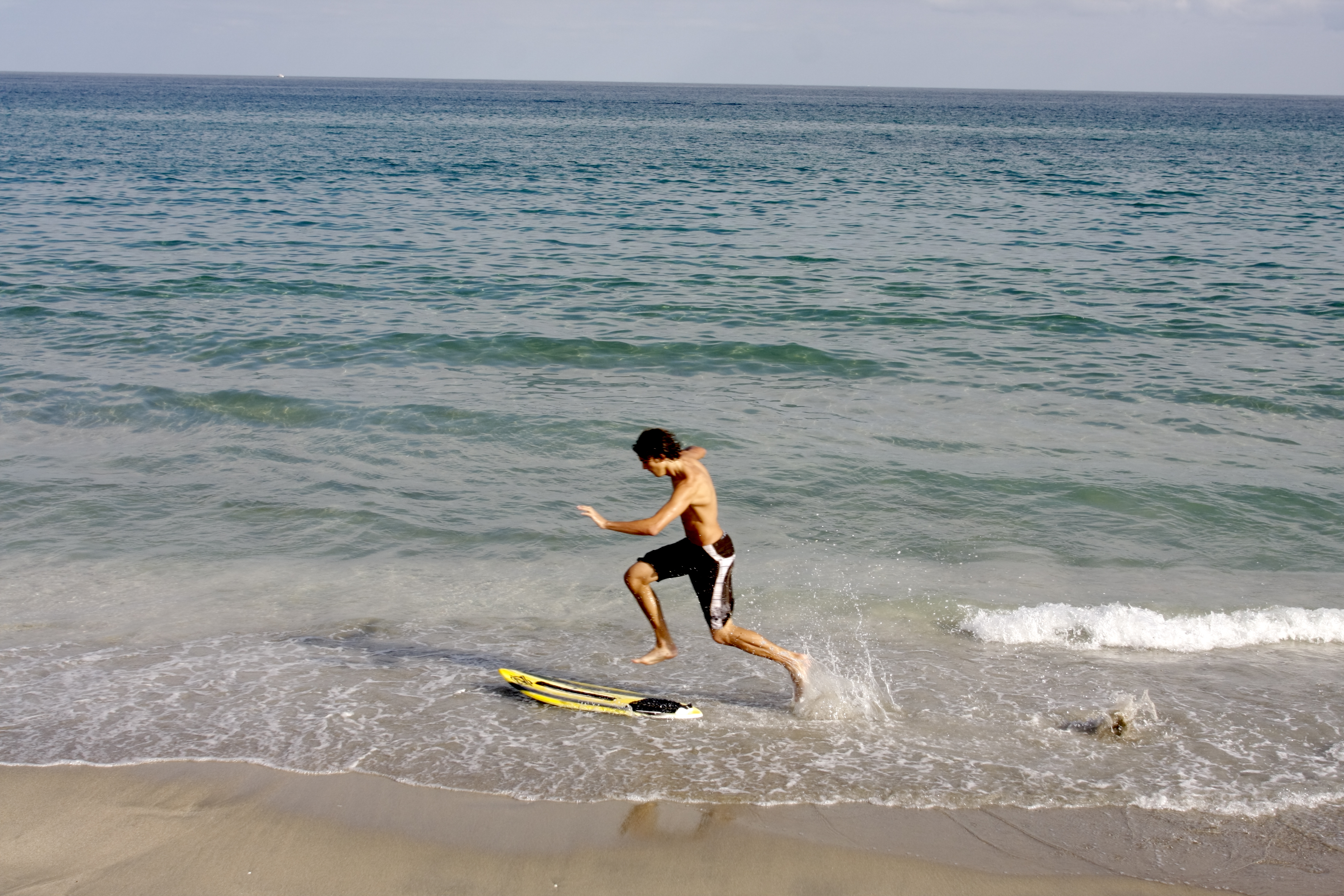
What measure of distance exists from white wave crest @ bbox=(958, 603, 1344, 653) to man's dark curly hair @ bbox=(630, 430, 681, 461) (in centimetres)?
288

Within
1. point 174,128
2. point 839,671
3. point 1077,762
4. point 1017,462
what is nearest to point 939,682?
point 839,671

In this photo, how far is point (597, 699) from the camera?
235 inches

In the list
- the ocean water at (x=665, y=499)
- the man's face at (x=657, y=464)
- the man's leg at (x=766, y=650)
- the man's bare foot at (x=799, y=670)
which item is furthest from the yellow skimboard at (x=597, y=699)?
the man's face at (x=657, y=464)

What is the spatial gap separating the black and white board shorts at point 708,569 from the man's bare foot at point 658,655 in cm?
45

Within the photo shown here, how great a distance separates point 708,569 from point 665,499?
3.83 meters

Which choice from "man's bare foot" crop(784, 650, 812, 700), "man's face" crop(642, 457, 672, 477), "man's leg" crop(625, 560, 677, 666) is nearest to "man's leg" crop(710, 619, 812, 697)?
"man's bare foot" crop(784, 650, 812, 700)

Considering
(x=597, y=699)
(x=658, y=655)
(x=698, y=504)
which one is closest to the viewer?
(x=698, y=504)

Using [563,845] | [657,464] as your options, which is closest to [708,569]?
[657,464]

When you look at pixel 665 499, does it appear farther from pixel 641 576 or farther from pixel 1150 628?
pixel 1150 628

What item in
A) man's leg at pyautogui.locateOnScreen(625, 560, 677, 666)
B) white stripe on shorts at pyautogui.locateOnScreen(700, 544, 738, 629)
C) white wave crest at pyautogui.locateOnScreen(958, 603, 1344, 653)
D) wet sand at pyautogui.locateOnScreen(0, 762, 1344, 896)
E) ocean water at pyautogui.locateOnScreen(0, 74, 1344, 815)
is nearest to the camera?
wet sand at pyautogui.locateOnScreen(0, 762, 1344, 896)

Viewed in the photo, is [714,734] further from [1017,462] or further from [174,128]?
[174,128]

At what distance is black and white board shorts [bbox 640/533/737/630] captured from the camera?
5.96 metres

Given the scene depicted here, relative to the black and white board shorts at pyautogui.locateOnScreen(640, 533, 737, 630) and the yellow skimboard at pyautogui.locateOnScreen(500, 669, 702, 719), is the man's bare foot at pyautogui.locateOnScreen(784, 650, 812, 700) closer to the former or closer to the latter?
the black and white board shorts at pyautogui.locateOnScreen(640, 533, 737, 630)

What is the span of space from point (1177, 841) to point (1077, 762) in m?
0.74
